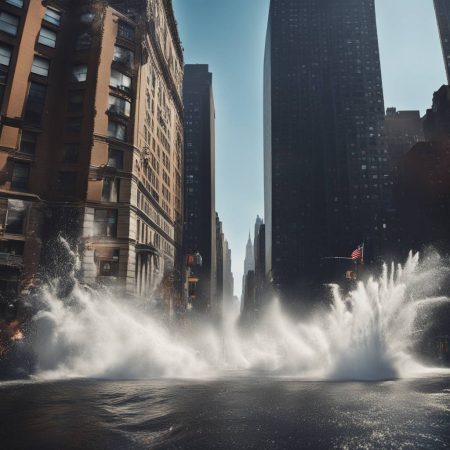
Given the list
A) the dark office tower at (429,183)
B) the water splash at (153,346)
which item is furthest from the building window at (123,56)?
the dark office tower at (429,183)

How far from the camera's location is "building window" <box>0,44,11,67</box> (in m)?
38.5

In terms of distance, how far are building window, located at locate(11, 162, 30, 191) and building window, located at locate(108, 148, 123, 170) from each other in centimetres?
779

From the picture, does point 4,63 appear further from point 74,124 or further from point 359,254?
point 359,254

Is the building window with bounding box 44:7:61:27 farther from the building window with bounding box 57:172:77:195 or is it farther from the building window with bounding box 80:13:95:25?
the building window with bounding box 57:172:77:195

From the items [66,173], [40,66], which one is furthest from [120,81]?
[66,173]

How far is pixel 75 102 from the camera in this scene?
137 ft

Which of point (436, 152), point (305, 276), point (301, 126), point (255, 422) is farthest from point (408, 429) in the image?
point (301, 126)

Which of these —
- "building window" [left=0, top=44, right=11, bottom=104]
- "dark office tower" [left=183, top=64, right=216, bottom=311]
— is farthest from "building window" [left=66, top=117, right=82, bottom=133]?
"dark office tower" [left=183, top=64, right=216, bottom=311]

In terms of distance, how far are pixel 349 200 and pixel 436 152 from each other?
43.0 meters

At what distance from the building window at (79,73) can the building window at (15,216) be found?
50.1 feet

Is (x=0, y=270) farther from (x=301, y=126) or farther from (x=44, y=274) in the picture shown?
(x=301, y=126)

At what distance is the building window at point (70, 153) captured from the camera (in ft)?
131

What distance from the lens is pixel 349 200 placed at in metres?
154

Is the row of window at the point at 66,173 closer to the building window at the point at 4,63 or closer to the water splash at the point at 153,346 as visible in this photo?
the building window at the point at 4,63
